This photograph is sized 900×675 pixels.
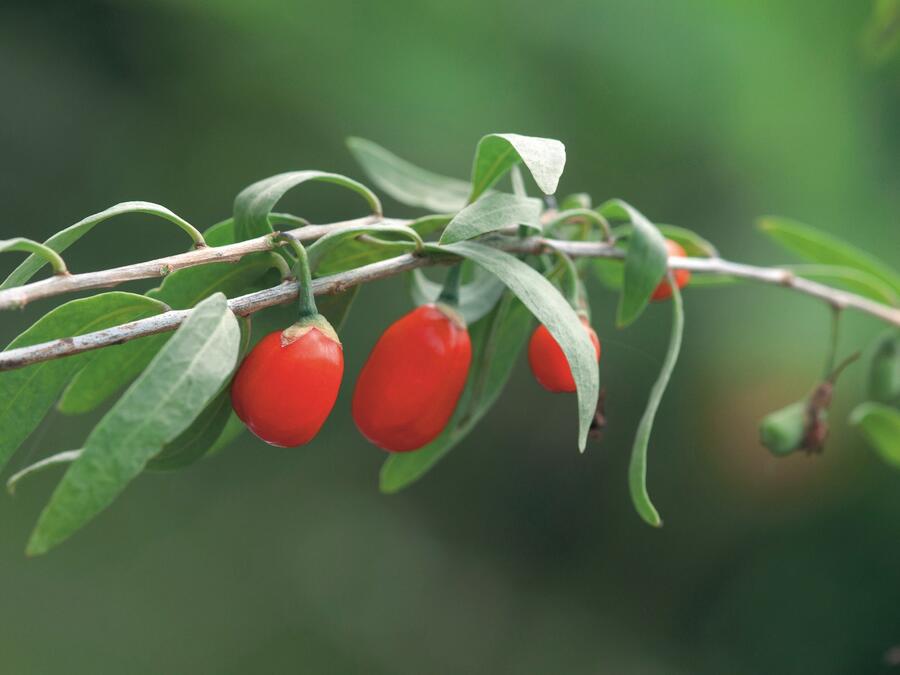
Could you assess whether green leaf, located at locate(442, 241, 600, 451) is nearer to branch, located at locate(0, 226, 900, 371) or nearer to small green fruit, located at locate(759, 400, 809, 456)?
branch, located at locate(0, 226, 900, 371)

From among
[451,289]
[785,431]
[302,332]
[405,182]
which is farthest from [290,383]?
[785,431]

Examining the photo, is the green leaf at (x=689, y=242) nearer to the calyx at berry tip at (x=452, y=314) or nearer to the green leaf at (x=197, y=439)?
the calyx at berry tip at (x=452, y=314)

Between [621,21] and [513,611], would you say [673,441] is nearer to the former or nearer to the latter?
[513,611]

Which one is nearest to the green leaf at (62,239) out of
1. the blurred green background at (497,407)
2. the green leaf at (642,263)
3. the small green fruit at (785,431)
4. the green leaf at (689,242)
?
the green leaf at (642,263)

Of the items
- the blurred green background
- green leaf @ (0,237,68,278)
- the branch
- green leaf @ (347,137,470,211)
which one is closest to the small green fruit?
the branch

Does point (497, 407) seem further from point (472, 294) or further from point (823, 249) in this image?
point (472, 294)

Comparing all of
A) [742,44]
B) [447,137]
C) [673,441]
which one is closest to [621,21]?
[742,44]
